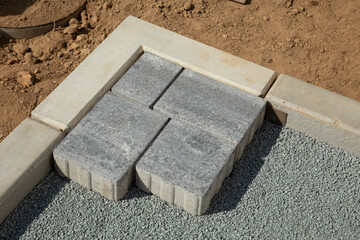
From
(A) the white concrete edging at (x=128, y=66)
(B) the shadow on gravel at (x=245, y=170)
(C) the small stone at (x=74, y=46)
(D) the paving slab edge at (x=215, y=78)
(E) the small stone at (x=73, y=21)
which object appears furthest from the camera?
(E) the small stone at (x=73, y=21)

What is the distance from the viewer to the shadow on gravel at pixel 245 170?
18.1 ft

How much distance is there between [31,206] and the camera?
539cm

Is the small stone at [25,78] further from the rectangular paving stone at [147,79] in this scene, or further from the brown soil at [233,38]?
the rectangular paving stone at [147,79]

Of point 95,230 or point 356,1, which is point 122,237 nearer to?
point 95,230

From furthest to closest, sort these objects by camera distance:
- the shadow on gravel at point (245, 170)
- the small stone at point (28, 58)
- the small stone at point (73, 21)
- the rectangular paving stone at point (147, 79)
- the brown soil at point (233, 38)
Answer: the small stone at point (73, 21) → the small stone at point (28, 58) → the brown soil at point (233, 38) → the rectangular paving stone at point (147, 79) → the shadow on gravel at point (245, 170)

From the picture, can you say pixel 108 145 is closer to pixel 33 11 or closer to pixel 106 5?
pixel 106 5

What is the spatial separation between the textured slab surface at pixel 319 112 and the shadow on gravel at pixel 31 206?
229 centimetres

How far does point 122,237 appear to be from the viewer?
5.21 m

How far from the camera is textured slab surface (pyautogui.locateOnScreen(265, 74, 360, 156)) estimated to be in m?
5.88

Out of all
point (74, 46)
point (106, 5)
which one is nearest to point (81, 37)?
point (74, 46)

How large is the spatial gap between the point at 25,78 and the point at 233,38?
2390 millimetres

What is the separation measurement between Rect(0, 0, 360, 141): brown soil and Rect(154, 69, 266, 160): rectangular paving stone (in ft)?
2.55

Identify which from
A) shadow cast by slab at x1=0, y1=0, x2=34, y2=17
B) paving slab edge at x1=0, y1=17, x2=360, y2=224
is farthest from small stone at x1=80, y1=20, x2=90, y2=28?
paving slab edge at x1=0, y1=17, x2=360, y2=224

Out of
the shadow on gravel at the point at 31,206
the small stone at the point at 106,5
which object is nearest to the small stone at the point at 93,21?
the small stone at the point at 106,5
